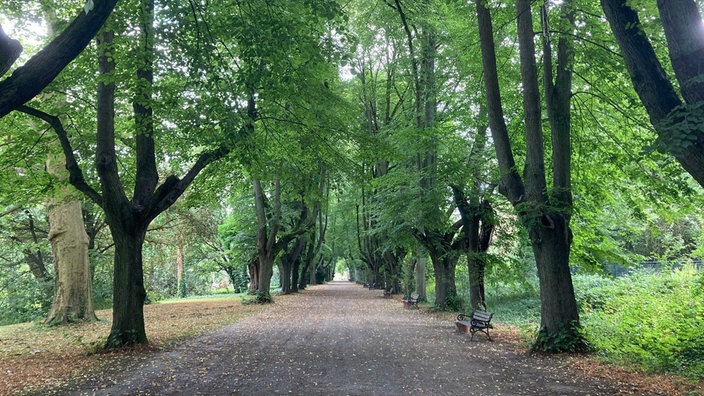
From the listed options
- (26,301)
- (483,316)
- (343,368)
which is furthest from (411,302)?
(26,301)

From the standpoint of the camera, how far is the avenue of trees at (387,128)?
6.14 metres

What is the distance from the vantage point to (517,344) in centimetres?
1021

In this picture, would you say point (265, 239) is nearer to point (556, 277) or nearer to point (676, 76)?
point (556, 277)

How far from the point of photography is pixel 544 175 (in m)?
9.10

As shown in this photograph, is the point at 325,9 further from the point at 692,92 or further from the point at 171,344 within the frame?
the point at 171,344

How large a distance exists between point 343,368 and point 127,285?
5032 millimetres

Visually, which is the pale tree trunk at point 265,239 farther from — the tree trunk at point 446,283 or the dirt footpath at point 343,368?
the dirt footpath at point 343,368

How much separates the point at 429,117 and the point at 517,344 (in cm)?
904

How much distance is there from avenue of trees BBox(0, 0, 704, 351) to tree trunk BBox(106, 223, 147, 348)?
0.11ft

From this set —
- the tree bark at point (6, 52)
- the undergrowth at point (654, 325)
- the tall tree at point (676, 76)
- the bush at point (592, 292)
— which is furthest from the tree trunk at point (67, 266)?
the bush at point (592, 292)

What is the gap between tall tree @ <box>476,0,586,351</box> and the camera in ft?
29.0

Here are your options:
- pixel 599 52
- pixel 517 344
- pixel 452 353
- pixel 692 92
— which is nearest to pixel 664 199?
pixel 599 52

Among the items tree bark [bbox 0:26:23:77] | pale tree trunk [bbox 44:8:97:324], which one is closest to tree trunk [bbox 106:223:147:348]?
tree bark [bbox 0:26:23:77]

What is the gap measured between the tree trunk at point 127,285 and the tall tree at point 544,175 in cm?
799
